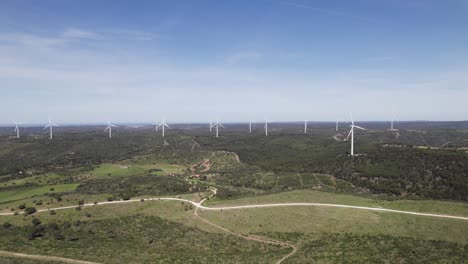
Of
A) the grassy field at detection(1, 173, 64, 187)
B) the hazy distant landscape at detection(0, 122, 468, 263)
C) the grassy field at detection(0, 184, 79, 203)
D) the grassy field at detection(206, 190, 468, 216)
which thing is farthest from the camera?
the grassy field at detection(1, 173, 64, 187)

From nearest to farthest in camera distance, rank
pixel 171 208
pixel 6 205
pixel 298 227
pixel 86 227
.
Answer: pixel 298 227
pixel 86 227
pixel 171 208
pixel 6 205

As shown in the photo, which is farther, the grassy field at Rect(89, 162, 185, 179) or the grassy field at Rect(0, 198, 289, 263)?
the grassy field at Rect(89, 162, 185, 179)

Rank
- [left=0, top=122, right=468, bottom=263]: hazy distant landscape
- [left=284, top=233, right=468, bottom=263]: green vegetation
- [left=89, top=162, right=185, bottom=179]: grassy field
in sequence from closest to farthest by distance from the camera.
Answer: [left=284, top=233, right=468, bottom=263]: green vegetation < [left=0, top=122, right=468, bottom=263]: hazy distant landscape < [left=89, top=162, right=185, bottom=179]: grassy field

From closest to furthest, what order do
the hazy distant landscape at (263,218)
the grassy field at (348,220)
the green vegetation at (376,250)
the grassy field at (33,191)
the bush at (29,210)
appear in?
the green vegetation at (376,250)
the hazy distant landscape at (263,218)
the grassy field at (348,220)
the bush at (29,210)
the grassy field at (33,191)

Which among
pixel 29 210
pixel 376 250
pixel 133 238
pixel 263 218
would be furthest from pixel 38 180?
pixel 376 250

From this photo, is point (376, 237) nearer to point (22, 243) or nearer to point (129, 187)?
point (22, 243)

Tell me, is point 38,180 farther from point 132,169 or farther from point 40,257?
point 40,257

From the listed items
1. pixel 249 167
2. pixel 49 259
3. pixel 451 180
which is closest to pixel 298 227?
pixel 49 259

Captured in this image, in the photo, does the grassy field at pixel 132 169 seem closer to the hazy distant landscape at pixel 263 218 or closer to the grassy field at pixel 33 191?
the hazy distant landscape at pixel 263 218

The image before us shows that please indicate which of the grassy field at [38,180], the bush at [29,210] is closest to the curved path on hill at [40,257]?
the bush at [29,210]

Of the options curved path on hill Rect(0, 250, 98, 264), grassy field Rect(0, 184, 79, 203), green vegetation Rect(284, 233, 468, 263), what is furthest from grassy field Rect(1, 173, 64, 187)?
green vegetation Rect(284, 233, 468, 263)

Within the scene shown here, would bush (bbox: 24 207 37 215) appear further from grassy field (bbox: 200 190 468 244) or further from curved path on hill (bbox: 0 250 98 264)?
grassy field (bbox: 200 190 468 244)
